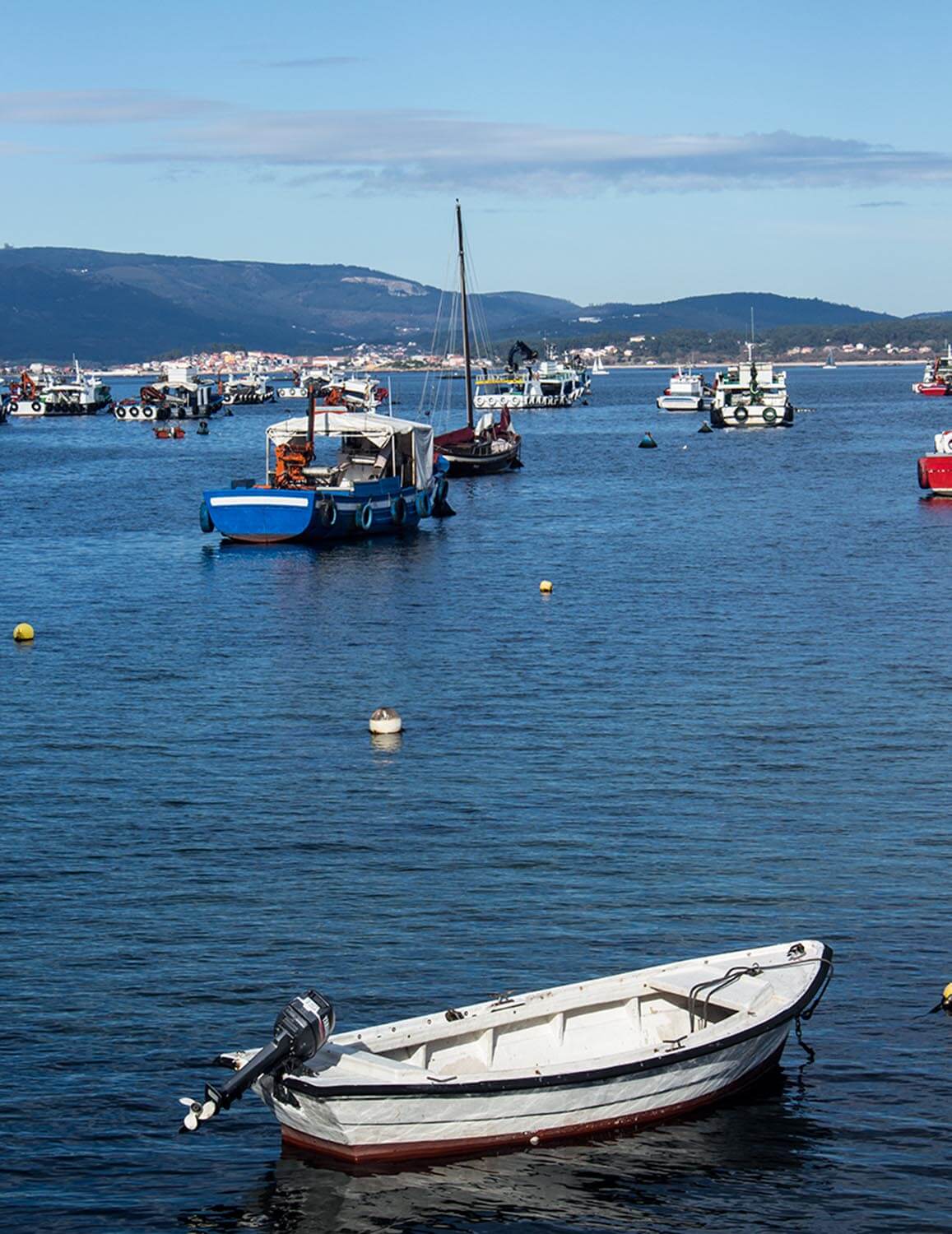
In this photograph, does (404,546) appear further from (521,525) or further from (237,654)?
(237,654)

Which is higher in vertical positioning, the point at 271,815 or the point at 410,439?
the point at 410,439

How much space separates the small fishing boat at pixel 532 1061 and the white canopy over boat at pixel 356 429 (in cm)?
6619

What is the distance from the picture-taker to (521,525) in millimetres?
104625

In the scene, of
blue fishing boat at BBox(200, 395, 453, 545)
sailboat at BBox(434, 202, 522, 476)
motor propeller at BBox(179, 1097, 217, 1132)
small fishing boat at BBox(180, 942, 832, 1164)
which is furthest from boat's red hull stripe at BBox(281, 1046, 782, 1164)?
sailboat at BBox(434, 202, 522, 476)

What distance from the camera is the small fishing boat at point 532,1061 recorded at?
22.3 m

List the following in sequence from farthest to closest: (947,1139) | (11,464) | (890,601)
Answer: (11,464) → (890,601) → (947,1139)

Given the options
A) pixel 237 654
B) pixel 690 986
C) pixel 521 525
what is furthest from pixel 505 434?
pixel 690 986

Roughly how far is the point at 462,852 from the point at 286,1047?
13.8m

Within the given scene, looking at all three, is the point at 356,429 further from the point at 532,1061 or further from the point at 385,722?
the point at 532,1061

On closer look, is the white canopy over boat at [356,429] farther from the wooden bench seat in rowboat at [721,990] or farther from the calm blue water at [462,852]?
the wooden bench seat in rowboat at [721,990]

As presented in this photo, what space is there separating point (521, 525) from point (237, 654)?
4605cm

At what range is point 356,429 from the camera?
92188mm

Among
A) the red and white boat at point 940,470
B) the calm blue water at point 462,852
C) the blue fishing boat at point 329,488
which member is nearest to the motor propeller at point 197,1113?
the calm blue water at point 462,852

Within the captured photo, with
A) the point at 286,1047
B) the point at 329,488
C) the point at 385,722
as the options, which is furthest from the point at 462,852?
the point at 329,488
